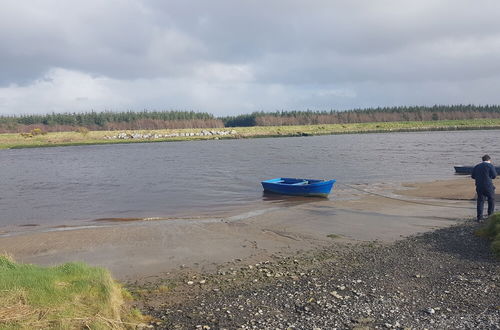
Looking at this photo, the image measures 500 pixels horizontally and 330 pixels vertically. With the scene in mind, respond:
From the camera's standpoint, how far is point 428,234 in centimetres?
1455

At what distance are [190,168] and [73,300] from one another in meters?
38.1

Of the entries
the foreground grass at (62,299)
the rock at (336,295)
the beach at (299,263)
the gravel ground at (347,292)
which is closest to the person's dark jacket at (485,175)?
the beach at (299,263)

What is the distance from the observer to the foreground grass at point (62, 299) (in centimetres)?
748

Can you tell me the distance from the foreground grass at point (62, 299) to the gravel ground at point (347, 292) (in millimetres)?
840

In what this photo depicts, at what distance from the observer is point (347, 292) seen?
31.0 ft

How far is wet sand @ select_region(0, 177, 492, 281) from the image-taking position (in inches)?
533

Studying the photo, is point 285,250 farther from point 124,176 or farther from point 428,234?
point 124,176

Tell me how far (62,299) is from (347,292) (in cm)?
606

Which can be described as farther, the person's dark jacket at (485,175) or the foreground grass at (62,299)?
the person's dark jacket at (485,175)

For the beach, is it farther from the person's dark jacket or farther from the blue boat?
the blue boat

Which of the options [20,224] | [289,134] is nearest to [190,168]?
[20,224]

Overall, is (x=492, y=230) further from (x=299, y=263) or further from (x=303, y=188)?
(x=303, y=188)

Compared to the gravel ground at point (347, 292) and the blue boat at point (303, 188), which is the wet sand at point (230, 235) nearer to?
the blue boat at point (303, 188)

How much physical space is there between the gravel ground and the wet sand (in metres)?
1.66
